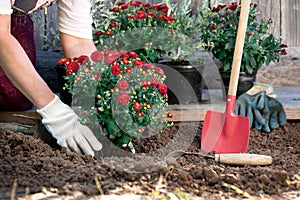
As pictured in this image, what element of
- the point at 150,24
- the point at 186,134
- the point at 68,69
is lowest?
the point at 186,134

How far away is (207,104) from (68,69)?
111 centimetres

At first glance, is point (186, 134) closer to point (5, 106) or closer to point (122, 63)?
point (122, 63)

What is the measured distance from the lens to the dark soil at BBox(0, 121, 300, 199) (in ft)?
7.32

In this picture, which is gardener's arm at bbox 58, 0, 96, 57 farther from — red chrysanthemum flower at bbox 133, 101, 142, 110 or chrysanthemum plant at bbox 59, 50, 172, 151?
red chrysanthemum flower at bbox 133, 101, 142, 110

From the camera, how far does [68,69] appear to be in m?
2.68

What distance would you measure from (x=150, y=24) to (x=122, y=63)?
0.71 metres

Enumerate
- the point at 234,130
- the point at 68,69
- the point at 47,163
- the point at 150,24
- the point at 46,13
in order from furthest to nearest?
the point at 46,13 → the point at 150,24 → the point at 234,130 → the point at 68,69 → the point at 47,163

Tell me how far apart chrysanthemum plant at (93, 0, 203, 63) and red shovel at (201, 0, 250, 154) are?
15.6 inches

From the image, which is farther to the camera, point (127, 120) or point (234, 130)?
point (234, 130)

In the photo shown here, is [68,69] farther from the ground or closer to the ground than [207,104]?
farther from the ground

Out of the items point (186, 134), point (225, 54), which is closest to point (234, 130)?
point (186, 134)

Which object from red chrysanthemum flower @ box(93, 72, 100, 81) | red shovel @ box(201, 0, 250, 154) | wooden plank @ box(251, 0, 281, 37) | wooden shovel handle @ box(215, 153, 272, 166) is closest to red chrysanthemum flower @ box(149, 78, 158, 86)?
red chrysanthemum flower @ box(93, 72, 100, 81)

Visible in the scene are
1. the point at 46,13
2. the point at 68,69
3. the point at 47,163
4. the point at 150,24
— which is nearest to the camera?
the point at 47,163

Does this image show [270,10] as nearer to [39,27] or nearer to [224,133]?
[224,133]
